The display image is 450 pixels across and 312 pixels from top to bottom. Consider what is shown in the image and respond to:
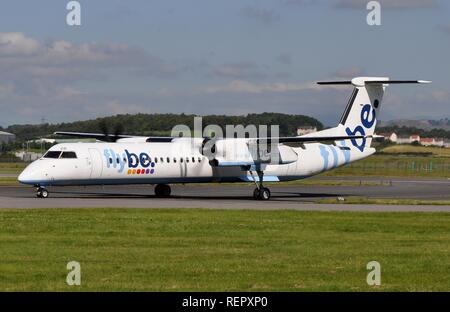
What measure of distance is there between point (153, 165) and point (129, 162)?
4.68ft

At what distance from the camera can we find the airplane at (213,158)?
3941 cm

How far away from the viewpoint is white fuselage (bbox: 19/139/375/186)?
39.0 metres

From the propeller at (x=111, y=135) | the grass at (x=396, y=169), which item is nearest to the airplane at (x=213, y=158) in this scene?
the propeller at (x=111, y=135)

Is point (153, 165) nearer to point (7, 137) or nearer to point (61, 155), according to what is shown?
point (61, 155)

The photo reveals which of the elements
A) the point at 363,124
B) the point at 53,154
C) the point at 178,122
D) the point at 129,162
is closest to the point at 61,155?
the point at 53,154

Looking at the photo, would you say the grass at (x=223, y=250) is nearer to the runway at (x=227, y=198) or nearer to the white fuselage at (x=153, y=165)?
the runway at (x=227, y=198)

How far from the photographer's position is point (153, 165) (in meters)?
41.8

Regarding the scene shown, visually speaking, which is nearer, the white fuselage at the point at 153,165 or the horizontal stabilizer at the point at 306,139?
the white fuselage at the point at 153,165

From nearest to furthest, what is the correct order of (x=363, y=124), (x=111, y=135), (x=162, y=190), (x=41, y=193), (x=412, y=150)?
(x=41, y=193) < (x=162, y=190) < (x=363, y=124) < (x=111, y=135) < (x=412, y=150)

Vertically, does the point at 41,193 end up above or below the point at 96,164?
below

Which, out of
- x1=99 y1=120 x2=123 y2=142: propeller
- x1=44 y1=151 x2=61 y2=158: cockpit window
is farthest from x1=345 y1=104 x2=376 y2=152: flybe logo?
x1=44 y1=151 x2=61 y2=158: cockpit window

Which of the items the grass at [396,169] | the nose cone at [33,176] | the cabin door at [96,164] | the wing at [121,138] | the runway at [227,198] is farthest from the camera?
the grass at [396,169]

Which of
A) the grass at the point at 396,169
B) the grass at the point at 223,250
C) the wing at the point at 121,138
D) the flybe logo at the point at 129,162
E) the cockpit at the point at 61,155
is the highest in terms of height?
the wing at the point at 121,138

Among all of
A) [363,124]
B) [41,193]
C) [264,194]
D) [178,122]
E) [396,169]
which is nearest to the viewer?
[41,193]
